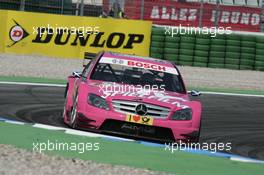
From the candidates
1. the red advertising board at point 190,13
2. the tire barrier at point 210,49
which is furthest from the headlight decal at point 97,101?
the red advertising board at point 190,13

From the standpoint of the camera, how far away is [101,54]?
11.4 meters

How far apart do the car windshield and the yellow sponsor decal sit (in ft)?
3.62

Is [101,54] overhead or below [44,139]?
overhead

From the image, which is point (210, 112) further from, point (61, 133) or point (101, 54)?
point (61, 133)

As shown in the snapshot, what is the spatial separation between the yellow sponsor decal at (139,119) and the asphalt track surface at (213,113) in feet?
4.17

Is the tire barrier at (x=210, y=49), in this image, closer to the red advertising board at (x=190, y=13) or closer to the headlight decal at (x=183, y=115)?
the red advertising board at (x=190, y=13)

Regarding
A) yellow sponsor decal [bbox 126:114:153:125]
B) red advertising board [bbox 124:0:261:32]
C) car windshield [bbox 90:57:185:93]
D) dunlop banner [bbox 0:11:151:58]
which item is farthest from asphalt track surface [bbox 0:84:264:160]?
red advertising board [bbox 124:0:261:32]

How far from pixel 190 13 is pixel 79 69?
9472 mm

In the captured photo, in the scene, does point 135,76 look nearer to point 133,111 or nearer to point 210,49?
point 133,111

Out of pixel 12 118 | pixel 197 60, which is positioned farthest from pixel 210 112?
pixel 197 60

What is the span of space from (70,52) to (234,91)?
6.07 metres

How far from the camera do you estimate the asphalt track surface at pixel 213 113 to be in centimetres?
1110

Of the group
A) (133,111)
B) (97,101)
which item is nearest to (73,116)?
(97,101)

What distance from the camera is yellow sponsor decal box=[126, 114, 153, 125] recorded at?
9.64 meters
